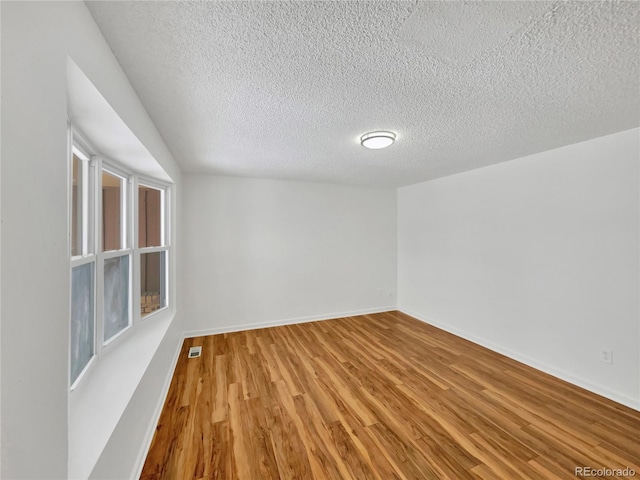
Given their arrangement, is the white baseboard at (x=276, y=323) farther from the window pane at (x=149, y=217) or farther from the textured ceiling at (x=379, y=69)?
the textured ceiling at (x=379, y=69)

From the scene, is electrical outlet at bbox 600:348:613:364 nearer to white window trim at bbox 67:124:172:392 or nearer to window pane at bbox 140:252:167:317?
white window trim at bbox 67:124:172:392

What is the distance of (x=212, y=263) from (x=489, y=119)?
363cm

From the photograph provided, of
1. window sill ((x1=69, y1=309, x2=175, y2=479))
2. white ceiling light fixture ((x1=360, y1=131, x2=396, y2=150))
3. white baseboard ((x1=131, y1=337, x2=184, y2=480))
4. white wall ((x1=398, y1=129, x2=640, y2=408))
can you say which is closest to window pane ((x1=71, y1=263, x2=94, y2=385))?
window sill ((x1=69, y1=309, x2=175, y2=479))

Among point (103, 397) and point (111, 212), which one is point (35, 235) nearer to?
point (103, 397)

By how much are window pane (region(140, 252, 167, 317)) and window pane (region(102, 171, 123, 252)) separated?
43 cm

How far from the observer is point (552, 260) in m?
2.63

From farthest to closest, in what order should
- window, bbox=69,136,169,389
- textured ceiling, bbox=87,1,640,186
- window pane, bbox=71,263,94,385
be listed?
window, bbox=69,136,169,389 < window pane, bbox=71,263,94,385 < textured ceiling, bbox=87,1,640,186

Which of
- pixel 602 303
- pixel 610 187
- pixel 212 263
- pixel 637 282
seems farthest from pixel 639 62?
pixel 212 263

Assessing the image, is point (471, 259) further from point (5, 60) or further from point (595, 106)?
point (5, 60)

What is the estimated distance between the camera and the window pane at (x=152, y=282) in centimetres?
257

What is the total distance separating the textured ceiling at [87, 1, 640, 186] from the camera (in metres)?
1.01

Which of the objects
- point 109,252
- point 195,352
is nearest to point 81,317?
point 109,252

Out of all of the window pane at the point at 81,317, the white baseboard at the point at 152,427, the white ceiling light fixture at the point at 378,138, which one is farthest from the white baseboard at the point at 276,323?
the white ceiling light fixture at the point at 378,138

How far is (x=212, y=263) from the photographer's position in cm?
371
